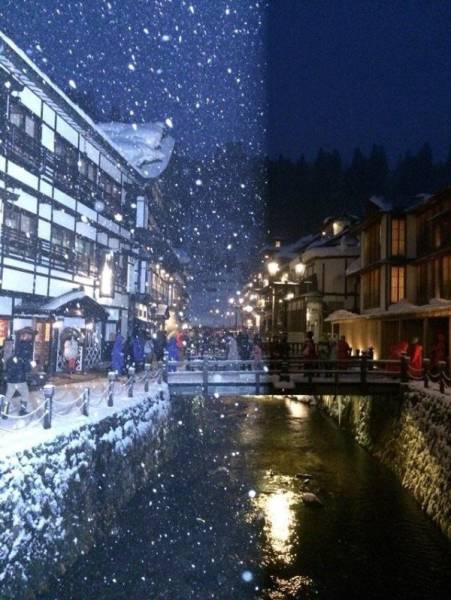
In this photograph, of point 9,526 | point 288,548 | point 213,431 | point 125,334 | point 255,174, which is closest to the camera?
point 9,526

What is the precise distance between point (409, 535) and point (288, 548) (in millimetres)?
3469

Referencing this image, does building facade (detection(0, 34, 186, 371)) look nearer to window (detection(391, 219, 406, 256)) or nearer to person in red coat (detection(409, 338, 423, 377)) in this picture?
person in red coat (detection(409, 338, 423, 377))

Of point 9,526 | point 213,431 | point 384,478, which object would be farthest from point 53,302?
point 384,478

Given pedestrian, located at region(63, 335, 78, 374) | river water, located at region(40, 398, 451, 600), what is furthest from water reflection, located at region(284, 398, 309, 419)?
pedestrian, located at region(63, 335, 78, 374)

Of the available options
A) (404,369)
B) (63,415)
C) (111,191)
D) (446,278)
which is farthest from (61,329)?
(446,278)

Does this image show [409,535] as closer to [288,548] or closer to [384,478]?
[288,548]

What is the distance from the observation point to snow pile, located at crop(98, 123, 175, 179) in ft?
129

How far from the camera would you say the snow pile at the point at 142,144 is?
39169 mm

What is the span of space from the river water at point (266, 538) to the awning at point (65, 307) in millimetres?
7876

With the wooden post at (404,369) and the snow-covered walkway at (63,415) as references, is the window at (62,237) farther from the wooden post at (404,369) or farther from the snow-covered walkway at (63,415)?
the wooden post at (404,369)

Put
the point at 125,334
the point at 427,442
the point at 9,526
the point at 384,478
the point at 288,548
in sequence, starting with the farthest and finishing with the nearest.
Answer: the point at 125,334 < the point at 384,478 < the point at 427,442 < the point at 288,548 < the point at 9,526

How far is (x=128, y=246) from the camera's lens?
112ft

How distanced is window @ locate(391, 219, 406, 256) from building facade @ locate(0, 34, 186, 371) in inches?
666

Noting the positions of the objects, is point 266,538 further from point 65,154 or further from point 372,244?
point 372,244
